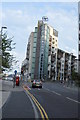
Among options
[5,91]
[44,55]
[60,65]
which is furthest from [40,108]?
[60,65]

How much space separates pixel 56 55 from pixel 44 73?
14.8 metres

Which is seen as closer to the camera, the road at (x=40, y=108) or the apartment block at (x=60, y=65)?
the road at (x=40, y=108)

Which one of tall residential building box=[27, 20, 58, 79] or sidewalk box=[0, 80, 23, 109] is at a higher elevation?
tall residential building box=[27, 20, 58, 79]

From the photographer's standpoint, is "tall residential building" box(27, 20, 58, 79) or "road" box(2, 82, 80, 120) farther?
"tall residential building" box(27, 20, 58, 79)

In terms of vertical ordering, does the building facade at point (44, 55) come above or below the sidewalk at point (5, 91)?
above

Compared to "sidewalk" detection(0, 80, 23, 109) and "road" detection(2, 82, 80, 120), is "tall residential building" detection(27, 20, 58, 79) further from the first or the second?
"road" detection(2, 82, 80, 120)

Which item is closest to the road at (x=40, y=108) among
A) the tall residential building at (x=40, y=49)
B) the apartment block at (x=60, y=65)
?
the tall residential building at (x=40, y=49)

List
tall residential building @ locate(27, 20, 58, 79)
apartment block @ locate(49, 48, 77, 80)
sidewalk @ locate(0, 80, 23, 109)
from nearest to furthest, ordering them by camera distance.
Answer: sidewalk @ locate(0, 80, 23, 109) → tall residential building @ locate(27, 20, 58, 79) → apartment block @ locate(49, 48, 77, 80)

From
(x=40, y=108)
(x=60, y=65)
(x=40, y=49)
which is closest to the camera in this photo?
(x=40, y=108)

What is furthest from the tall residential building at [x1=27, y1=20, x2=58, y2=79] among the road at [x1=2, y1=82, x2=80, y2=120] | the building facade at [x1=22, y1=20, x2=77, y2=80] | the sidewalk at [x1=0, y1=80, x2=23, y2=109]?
the road at [x1=2, y1=82, x2=80, y2=120]

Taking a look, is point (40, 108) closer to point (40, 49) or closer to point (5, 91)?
point (5, 91)

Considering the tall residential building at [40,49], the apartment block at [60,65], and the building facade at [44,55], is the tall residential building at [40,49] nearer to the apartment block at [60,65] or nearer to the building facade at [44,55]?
the building facade at [44,55]

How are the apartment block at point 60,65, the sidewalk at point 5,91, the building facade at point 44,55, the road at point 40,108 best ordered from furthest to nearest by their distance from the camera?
1. the apartment block at point 60,65
2. the building facade at point 44,55
3. the sidewalk at point 5,91
4. the road at point 40,108

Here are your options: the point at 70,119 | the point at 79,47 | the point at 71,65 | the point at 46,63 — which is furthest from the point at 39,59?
the point at 70,119
